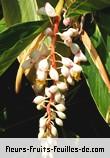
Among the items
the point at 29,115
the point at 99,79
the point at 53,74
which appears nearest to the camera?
the point at 53,74

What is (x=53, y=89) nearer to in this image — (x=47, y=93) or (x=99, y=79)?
(x=47, y=93)

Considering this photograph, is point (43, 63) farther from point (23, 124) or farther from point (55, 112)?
point (23, 124)

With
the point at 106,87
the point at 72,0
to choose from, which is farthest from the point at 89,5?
the point at 106,87

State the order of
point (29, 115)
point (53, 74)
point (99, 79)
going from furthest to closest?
1. point (29, 115)
2. point (99, 79)
3. point (53, 74)

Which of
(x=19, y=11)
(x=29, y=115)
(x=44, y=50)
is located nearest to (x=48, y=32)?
(x=44, y=50)

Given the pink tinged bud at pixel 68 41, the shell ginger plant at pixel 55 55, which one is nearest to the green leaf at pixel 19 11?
the shell ginger plant at pixel 55 55

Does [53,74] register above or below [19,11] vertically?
below

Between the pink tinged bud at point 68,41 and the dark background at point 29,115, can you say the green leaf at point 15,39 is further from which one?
the dark background at point 29,115

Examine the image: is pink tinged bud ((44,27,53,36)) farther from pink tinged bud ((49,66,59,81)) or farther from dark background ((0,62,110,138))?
dark background ((0,62,110,138))

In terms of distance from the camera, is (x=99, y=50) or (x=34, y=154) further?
(x=34, y=154)
